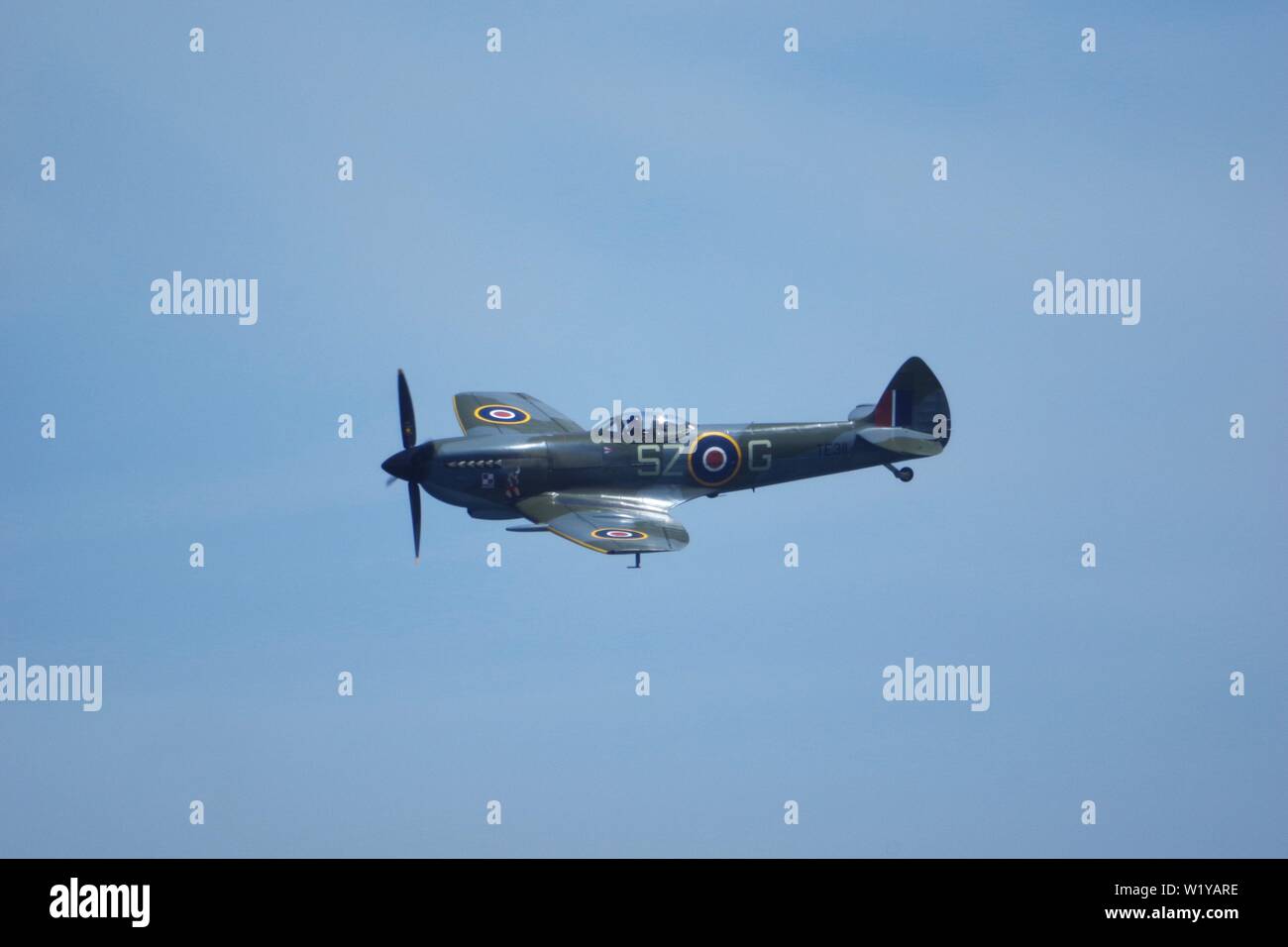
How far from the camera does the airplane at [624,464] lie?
58531mm

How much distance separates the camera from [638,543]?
55406 mm

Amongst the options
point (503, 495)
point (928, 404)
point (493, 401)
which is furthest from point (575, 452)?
point (928, 404)

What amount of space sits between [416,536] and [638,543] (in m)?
7.82

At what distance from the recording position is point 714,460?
5984cm

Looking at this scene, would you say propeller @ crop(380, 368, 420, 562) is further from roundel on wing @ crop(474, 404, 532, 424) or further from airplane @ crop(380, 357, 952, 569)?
roundel on wing @ crop(474, 404, 532, 424)

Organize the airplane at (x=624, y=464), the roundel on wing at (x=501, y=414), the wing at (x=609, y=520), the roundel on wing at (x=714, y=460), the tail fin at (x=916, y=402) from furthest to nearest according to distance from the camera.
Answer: the roundel on wing at (x=501, y=414) → the tail fin at (x=916, y=402) → the roundel on wing at (x=714, y=460) → the airplane at (x=624, y=464) → the wing at (x=609, y=520)

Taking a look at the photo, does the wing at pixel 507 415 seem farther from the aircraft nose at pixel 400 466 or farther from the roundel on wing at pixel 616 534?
the roundel on wing at pixel 616 534

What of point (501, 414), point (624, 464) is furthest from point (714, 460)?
point (501, 414)

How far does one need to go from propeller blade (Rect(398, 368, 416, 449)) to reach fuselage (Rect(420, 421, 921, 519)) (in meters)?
0.92

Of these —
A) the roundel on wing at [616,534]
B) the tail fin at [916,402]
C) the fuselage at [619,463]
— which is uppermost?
the tail fin at [916,402]

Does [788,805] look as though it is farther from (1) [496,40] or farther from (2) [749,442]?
(1) [496,40]

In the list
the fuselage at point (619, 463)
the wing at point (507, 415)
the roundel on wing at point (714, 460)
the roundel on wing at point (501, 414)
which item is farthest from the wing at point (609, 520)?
the roundel on wing at point (501, 414)

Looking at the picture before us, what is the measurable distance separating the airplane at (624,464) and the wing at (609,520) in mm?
41

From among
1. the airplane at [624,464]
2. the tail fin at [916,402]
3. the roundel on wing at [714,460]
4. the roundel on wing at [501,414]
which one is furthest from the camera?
the roundel on wing at [501,414]
